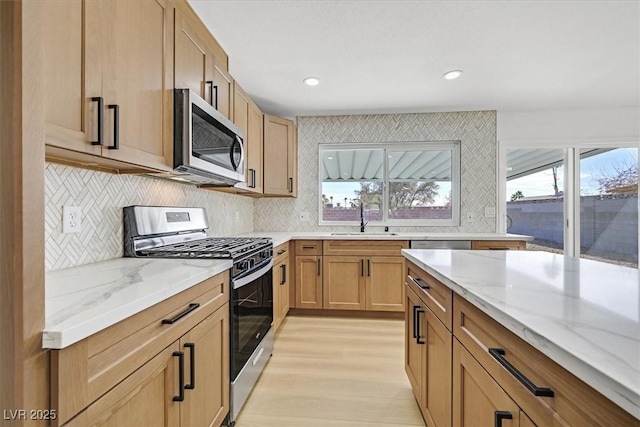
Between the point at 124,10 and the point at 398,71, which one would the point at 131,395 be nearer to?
the point at 124,10

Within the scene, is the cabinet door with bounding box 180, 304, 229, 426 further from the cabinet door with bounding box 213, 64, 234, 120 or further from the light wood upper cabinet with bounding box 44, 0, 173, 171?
the cabinet door with bounding box 213, 64, 234, 120

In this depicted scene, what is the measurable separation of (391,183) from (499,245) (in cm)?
137

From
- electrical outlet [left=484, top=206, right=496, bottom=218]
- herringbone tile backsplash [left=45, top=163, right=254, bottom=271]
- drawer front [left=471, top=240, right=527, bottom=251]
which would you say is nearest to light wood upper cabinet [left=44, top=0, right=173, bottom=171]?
herringbone tile backsplash [left=45, top=163, right=254, bottom=271]

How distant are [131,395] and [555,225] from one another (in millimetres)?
4449

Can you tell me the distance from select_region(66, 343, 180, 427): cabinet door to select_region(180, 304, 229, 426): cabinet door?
62 millimetres

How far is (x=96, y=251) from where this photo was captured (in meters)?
1.49

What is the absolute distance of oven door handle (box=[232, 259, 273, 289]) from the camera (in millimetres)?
1612

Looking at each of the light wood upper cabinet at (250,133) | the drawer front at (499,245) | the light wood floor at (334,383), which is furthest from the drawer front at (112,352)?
the drawer front at (499,245)

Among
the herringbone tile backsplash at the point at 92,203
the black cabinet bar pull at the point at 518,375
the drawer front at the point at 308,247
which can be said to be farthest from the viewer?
the drawer front at the point at 308,247

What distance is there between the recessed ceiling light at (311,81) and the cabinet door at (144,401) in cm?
243

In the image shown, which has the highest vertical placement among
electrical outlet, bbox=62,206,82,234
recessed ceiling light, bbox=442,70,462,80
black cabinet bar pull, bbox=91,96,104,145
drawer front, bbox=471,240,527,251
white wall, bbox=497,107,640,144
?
recessed ceiling light, bbox=442,70,462,80

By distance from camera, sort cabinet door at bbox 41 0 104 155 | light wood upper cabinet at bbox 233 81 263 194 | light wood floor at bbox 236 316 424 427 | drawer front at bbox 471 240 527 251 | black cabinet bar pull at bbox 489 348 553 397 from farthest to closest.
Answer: drawer front at bbox 471 240 527 251 < light wood upper cabinet at bbox 233 81 263 194 < light wood floor at bbox 236 316 424 427 < cabinet door at bbox 41 0 104 155 < black cabinet bar pull at bbox 489 348 553 397

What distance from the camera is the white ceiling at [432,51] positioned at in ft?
6.05

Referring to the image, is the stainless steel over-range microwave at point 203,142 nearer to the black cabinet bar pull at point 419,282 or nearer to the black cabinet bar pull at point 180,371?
the black cabinet bar pull at point 180,371
